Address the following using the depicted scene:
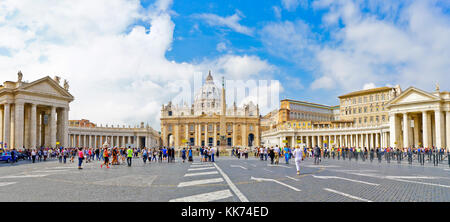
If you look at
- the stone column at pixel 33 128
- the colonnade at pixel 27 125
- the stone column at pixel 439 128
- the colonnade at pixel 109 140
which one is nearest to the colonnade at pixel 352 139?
the stone column at pixel 439 128

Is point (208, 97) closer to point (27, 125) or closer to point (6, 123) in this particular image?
point (27, 125)

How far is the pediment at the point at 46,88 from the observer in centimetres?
4831

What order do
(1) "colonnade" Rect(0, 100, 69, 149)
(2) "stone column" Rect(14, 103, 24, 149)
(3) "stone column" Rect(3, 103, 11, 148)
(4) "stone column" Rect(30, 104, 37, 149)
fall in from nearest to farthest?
1. (2) "stone column" Rect(14, 103, 24, 149)
2. (1) "colonnade" Rect(0, 100, 69, 149)
3. (3) "stone column" Rect(3, 103, 11, 148)
4. (4) "stone column" Rect(30, 104, 37, 149)

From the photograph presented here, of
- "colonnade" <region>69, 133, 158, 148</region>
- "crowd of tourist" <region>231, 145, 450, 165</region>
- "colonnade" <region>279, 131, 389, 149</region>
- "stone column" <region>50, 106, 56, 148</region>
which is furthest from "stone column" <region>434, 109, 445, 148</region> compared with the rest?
"colonnade" <region>69, 133, 158, 148</region>

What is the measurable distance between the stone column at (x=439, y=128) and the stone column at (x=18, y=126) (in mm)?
60429

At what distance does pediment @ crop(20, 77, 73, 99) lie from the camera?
4831 cm

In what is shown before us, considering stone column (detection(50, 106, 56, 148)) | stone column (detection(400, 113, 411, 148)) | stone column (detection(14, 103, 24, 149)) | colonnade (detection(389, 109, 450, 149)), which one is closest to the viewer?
stone column (detection(14, 103, 24, 149))

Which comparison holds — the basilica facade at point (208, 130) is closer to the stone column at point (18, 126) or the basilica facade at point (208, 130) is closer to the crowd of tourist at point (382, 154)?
the crowd of tourist at point (382, 154)

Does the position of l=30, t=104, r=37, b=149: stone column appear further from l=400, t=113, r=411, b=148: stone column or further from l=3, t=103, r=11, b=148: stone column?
l=400, t=113, r=411, b=148: stone column

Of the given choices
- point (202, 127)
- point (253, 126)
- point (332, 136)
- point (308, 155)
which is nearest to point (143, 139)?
point (202, 127)

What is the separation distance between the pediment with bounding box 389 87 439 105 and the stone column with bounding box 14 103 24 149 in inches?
2278

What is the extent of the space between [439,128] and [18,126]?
6113 centimetres

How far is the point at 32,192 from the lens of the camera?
11.7m
